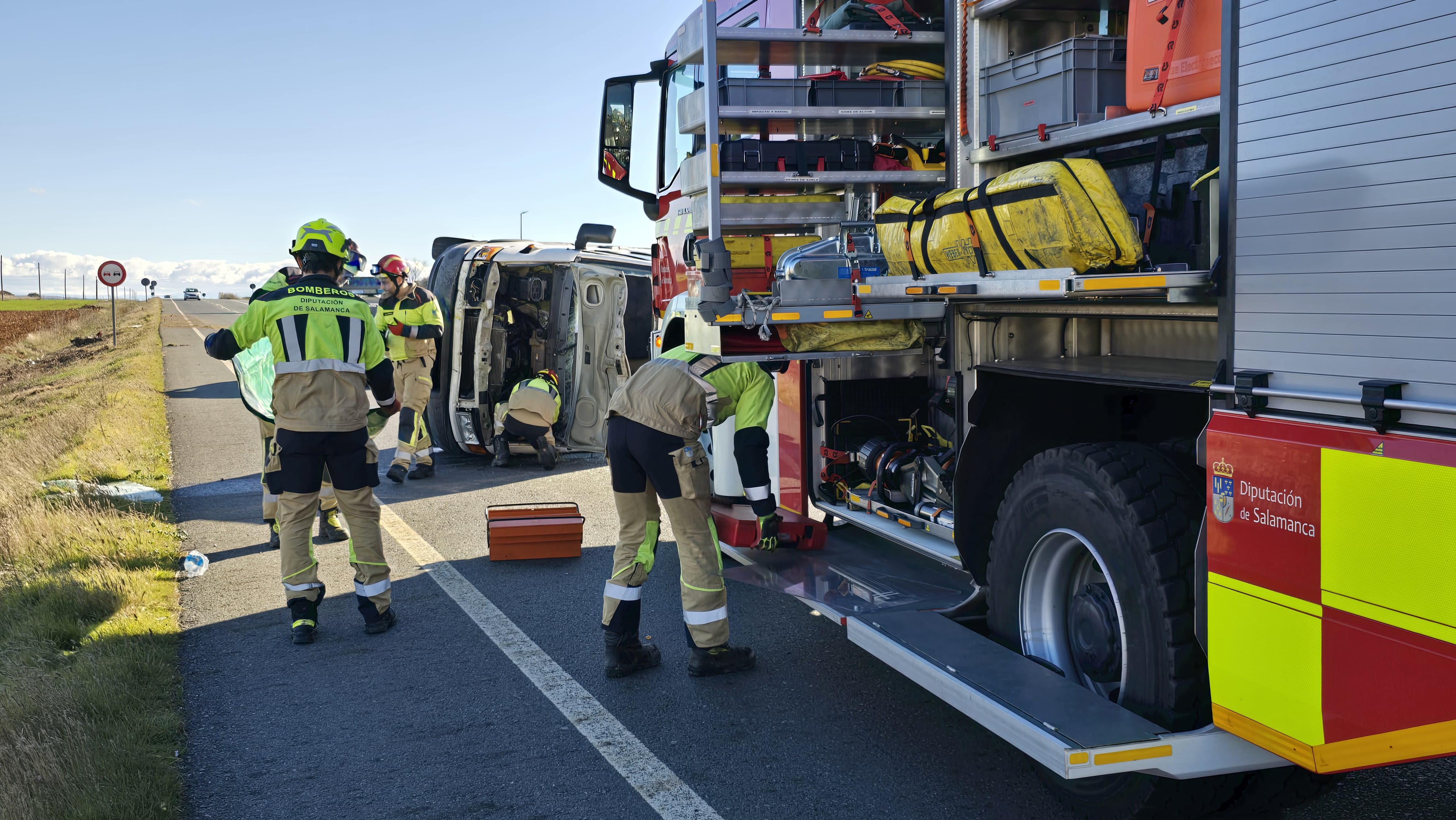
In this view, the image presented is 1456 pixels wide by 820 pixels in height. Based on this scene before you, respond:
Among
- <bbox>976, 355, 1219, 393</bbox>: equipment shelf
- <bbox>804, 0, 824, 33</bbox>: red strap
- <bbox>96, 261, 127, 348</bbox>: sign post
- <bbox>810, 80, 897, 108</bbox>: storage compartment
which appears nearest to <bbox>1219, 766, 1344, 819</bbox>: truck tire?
<bbox>976, 355, 1219, 393</bbox>: equipment shelf

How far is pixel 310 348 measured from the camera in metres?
5.42

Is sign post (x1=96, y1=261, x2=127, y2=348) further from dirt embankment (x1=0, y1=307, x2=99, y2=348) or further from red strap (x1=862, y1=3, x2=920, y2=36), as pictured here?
red strap (x1=862, y1=3, x2=920, y2=36)

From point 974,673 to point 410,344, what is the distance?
7623 mm

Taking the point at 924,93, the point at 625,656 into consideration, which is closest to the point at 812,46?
the point at 924,93

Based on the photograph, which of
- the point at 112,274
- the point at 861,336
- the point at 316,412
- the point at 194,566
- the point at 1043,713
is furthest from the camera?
the point at 112,274

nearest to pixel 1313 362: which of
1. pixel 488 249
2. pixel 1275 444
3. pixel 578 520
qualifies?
pixel 1275 444

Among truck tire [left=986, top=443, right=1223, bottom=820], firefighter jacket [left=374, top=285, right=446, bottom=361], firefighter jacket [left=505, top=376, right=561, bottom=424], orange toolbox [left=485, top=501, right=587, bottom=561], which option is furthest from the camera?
firefighter jacket [left=505, top=376, right=561, bottom=424]

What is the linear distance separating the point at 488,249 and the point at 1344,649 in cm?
903

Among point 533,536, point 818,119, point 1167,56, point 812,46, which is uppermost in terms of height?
point 812,46

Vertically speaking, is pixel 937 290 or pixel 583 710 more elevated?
Answer: pixel 937 290

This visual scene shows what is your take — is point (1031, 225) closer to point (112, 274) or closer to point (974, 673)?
point (974, 673)

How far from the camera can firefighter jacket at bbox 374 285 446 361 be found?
32.1 ft

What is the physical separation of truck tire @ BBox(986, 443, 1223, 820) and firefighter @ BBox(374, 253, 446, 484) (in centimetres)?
714

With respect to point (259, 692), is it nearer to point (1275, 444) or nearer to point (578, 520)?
point (578, 520)
